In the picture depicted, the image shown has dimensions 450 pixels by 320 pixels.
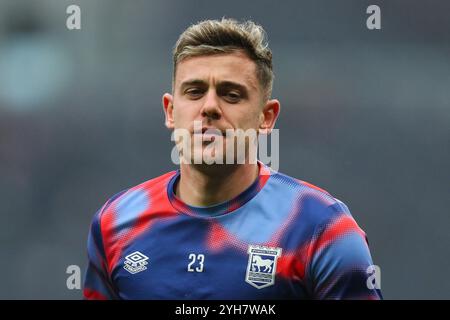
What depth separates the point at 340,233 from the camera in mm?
3152

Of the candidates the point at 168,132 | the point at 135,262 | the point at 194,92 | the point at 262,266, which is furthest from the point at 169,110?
the point at 168,132

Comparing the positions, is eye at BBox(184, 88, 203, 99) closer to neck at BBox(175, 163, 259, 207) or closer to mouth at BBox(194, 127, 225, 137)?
mouth at BBox(194, 127, 225, 137)

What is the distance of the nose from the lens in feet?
10.3

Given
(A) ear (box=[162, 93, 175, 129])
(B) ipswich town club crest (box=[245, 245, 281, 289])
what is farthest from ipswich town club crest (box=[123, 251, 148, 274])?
(A) ear (box=[162, 93, 175, 129])

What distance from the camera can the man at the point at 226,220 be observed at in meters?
3.11

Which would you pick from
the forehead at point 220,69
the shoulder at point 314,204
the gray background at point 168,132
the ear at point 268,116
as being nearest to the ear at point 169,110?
the forehead at point 220,69

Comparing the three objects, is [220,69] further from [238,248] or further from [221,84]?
[238,248]

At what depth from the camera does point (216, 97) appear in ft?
10.5

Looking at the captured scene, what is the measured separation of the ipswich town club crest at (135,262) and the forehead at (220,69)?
79cm

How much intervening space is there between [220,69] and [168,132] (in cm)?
351

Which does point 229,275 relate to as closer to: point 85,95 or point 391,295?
point 391,295

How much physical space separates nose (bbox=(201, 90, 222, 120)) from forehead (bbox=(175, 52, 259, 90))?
0.35ft
